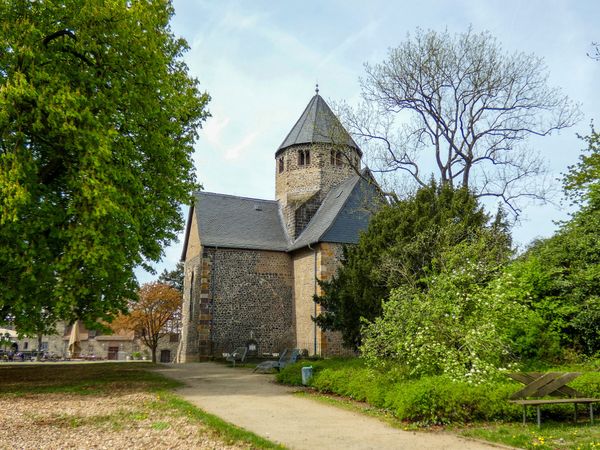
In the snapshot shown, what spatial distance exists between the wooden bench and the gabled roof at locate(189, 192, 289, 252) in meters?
19.5

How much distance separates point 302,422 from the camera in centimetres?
805

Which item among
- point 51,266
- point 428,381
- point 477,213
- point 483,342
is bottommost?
point 428,381

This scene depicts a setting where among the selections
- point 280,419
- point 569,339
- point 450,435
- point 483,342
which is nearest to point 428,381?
point 450,435

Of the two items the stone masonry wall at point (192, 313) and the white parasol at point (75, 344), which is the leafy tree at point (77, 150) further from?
the white parasol at point (75, 344)

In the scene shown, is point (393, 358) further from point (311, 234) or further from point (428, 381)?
point (311, 234)

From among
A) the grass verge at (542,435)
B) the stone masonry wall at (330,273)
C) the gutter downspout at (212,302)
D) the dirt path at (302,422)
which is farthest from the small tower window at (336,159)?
the grass verge at (542,435)

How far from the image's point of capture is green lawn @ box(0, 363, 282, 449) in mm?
6398

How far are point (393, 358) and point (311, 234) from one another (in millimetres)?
15046

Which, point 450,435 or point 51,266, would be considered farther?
point 51,266

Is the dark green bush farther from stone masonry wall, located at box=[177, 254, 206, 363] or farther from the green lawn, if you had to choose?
stone masonry wall, located at box=[177, 254, 206, 363]

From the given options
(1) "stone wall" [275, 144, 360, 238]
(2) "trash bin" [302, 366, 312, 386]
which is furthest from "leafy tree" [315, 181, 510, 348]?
(1) "stone wall" [275, 144, 360, 238]

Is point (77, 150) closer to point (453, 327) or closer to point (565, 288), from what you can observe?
point (453, 327)

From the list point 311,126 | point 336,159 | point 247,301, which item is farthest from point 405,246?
point 311,126

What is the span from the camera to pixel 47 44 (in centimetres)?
1314
